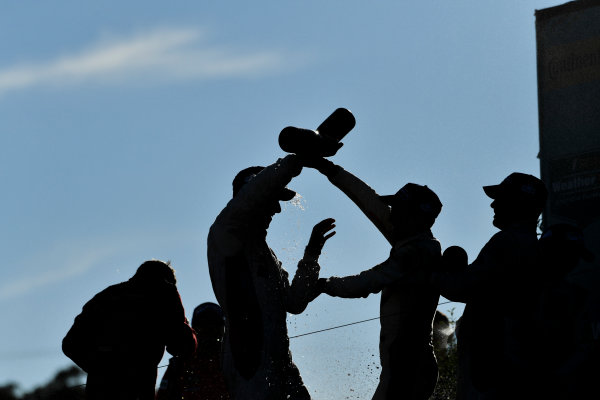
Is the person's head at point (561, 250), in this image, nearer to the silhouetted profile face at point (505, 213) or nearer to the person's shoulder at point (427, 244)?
the silhouetted profile face at point (505, 213)

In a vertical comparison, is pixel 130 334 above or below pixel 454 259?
above

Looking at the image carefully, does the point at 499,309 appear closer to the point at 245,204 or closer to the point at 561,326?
the point at 561,326

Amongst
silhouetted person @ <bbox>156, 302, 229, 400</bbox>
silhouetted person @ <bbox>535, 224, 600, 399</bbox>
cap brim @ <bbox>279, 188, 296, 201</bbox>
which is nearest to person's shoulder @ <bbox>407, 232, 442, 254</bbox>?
silhouetted person @ <bbox>535, 224, 600, 399</bbox>

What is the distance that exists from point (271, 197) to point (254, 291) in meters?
0.59

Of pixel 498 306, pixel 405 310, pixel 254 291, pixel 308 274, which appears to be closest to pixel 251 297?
pixel 254 291

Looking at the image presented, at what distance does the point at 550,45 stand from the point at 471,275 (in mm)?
8813

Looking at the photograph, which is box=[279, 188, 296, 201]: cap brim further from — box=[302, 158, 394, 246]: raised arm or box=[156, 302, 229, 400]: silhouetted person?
box=[156, 302, 229, 400]: silhouetted person

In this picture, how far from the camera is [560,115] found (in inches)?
717

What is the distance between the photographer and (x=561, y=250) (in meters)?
10.0

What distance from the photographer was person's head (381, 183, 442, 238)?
34.3 feet

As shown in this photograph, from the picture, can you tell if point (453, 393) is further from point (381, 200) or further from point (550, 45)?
point (550, 45)

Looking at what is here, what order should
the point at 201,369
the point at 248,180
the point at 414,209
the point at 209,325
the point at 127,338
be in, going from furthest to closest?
the point at 209,325, the point at 201,369, the point at 127,338, the point at 414,209, the point at 248,180

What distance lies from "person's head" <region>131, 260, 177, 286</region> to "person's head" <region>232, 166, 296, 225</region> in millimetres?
1412

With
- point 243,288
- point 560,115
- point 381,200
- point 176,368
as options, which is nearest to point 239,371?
point 243,288
